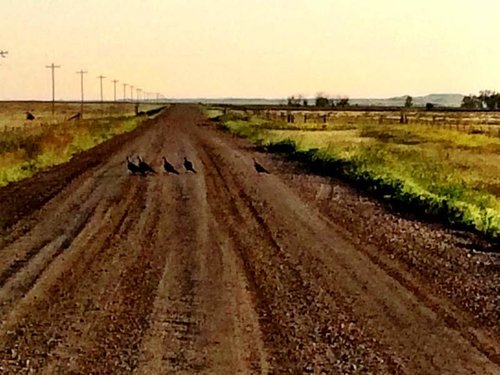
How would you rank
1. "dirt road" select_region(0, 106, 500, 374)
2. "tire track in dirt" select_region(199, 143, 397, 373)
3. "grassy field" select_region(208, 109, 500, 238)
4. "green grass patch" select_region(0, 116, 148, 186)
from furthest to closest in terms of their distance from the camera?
"green grass patch" select_region(0, 116, 148, 186) < "grassy field" select_region(208, 109, 500, 238) < "dirt road" select_region(0, 106, 500, 374) < "tire track in dirt" select_region(199, 143, 397, 373)

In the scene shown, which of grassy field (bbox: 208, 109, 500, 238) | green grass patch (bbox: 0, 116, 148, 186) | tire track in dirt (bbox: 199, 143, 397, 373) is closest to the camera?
tire track in dirt (bbox: 199, 143, 397, 373)

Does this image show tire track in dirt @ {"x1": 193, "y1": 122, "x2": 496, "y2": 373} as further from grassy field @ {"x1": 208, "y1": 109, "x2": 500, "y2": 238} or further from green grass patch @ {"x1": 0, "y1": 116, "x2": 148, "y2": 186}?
green grass patch @ {"x1": 0, "y1": 116, "x2": 148, "y2": 186}

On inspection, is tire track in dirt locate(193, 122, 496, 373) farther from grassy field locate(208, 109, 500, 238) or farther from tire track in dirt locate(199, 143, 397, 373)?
grassy field locate(208, 109, 500, 238)

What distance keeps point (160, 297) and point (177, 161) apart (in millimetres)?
21830

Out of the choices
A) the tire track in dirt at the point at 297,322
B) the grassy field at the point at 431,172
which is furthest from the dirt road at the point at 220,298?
the grassy field at the point at 431,172

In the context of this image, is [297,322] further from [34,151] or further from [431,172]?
[34,151]

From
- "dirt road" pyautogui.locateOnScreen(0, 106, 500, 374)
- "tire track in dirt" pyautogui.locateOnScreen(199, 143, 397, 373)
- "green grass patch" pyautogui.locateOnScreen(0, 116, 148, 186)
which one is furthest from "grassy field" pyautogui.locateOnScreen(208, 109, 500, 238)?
"green grass patch" pyautogui.locateOnScreen(0, 116, 148, 186)

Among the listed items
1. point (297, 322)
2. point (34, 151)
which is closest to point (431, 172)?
point (34, 151)

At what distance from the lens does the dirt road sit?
763 centimetres

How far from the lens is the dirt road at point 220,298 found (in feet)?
25.0

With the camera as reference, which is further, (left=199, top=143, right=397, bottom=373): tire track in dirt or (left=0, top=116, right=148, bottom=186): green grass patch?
(left=0, top=116, right=148, bottom=186): green grass patch

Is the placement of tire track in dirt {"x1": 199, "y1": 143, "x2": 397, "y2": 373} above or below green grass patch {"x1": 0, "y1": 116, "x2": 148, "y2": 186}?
above

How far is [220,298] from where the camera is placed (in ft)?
32.7

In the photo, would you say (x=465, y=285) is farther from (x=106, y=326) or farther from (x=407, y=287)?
(x=106, y=326)
